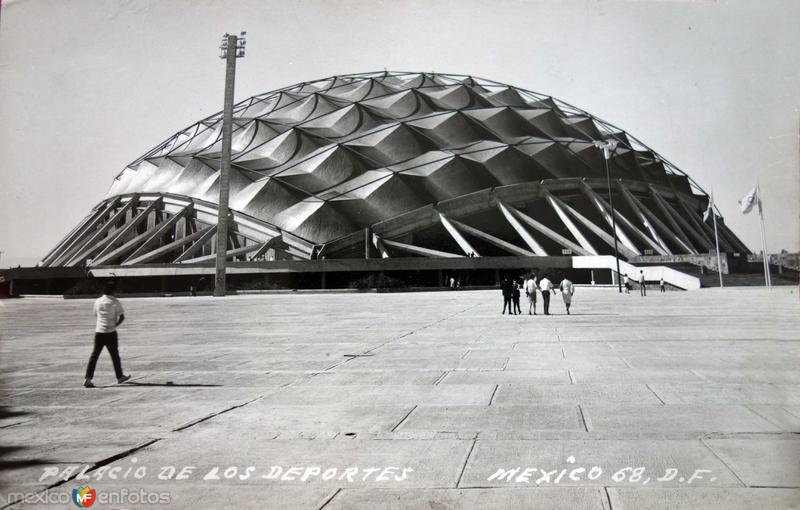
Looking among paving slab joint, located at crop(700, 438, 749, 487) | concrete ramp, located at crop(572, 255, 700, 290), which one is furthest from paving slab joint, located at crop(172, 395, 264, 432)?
concrete ramp, located at crop(572, 255, 700, 290)

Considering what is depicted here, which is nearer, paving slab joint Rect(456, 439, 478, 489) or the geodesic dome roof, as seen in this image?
paving slab joint Rect(456, 439, 478, 489)

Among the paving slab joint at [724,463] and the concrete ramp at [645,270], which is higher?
the concrete ramp at [645,270]

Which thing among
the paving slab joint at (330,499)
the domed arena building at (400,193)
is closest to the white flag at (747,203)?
the paving slab joint at (330,499)

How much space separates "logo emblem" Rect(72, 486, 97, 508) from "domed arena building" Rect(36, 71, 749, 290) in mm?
35906

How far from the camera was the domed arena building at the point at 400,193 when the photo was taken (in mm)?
42219

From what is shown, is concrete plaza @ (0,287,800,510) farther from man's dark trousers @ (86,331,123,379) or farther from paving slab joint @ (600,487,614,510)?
man's dark trousers @ (86,331,123,379)

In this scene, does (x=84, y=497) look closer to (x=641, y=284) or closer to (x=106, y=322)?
(x=106, y=322)

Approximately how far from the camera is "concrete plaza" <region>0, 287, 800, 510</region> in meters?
2.96

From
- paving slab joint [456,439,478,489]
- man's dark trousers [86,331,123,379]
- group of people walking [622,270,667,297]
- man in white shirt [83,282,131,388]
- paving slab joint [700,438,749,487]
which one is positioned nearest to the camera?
paving slab joint [700,438,749,487]

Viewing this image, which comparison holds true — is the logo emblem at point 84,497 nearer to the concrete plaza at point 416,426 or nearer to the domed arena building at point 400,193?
the concrete plaza at point 416,426

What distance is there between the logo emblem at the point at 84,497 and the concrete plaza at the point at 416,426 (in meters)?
0.05

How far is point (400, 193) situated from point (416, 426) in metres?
40.3

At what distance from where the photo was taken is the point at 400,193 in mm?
44188

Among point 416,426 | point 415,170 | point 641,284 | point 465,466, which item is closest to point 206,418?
point 416,426
